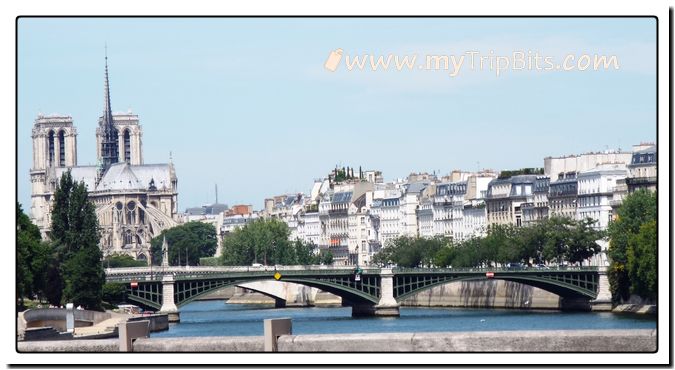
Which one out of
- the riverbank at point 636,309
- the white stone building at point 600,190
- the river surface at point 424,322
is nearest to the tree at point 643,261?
the riverbank at point 636,309

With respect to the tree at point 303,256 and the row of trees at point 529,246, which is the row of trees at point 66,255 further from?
the tree at point 303,256

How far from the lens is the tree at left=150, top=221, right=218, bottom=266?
17650cm

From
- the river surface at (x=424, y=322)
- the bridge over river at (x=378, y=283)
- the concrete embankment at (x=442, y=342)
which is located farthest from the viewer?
the bridge over river at (x=378, y=283)

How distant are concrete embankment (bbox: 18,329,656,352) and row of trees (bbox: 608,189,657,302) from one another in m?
38.9

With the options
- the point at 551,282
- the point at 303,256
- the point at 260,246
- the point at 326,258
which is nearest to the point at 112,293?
the point at 551,282

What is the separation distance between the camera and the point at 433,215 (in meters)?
135

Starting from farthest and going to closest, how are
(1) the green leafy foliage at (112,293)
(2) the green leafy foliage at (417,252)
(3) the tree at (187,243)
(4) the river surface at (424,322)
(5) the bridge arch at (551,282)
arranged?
(3) the tree at (187,243) < (2) the green leafy foliage at (417,252) < (5) the bridge arch at (551,282) < (1) the green leafy foliage at (112,293) < (4) the river surface at (424,322)

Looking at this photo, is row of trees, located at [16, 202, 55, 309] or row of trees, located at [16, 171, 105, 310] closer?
row of trees, located at [16, 202, 55, 309]

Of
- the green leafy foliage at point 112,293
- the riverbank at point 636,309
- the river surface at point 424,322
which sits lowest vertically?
the river surface at point 424,322

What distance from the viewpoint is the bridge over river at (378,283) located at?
79438mm

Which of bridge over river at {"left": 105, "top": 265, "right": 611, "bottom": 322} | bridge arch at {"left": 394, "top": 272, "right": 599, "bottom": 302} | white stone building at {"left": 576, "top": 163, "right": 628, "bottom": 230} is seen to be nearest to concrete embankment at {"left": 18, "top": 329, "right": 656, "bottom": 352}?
bridge over river at {"left": 105, "top": 265, "right": 611, "bottom": 322}

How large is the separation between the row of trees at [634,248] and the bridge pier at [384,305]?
8423 mm

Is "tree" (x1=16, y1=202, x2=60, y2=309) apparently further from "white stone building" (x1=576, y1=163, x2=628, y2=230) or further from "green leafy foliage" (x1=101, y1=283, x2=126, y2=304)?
"white stone building" (x1=576, y1=163, x2=628, y2=230)

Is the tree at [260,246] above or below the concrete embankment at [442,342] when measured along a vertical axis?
below
